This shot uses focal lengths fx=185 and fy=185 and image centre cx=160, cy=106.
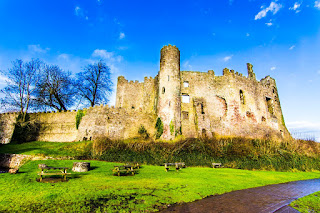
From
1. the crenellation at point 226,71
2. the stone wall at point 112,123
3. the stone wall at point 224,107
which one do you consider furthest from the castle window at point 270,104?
the stone wall at point 112,123

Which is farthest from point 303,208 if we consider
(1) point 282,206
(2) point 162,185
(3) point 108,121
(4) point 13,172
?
(3) point 108,121

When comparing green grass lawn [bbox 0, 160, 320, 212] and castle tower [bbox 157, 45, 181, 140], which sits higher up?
castle tower [bbox 157, 45, 181, 140]

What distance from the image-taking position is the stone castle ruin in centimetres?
2212

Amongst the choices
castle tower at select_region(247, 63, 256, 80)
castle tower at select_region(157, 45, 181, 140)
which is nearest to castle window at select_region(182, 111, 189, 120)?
castle tower at select_region(157, 45, 181, 140)

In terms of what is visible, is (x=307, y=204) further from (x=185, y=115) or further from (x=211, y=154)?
(x=185, y=115)

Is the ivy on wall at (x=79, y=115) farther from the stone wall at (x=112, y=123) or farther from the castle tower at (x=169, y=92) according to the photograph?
the castle tower at (x=169, y=92)

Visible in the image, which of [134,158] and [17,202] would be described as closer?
[17,202]

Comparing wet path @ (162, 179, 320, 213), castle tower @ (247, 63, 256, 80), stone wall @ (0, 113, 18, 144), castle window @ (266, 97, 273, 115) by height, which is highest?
castle tower @ (247, 63, 256, 80)

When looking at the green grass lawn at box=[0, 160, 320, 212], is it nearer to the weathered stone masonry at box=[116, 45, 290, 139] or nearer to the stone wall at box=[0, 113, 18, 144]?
the weathered stone masonry at box=[116, 45, 290, 139]

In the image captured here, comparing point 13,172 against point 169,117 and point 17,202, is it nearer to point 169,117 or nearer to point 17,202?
point 17,202

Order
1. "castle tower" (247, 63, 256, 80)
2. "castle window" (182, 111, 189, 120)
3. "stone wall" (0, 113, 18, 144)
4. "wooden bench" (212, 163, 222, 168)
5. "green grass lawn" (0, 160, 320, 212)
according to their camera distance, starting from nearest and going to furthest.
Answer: "green grass lawn" (0, 160, 320, 212) → "wooden bench" (212, 163, 222, 168) → "stone wall" (0, 113, 18, 144) → "castle window" (182, 111, 189, 120) → "castle tower" (247, 63, 256, 80)

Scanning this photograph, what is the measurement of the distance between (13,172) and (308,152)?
25.2 m

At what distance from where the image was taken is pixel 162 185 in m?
7.73

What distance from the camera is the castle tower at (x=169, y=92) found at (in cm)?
2232
